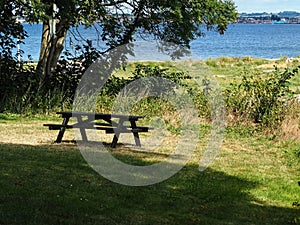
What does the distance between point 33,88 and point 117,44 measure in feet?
7.94

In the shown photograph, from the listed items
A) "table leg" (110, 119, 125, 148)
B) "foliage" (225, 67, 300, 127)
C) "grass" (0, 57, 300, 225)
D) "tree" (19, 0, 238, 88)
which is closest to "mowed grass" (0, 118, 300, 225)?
"grass" (0, 57, 300, 225)

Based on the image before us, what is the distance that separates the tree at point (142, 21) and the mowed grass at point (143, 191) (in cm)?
479

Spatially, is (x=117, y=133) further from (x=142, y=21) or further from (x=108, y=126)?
(x=142, y=21)

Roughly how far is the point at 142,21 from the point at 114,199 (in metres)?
9.29

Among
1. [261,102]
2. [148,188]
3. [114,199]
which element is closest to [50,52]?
[261,102]

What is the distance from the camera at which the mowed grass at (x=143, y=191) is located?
19.7 feet

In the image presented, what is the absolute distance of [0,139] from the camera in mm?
10617

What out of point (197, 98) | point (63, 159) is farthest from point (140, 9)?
point (63, 159)

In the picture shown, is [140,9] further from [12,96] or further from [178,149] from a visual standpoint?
[178,149]

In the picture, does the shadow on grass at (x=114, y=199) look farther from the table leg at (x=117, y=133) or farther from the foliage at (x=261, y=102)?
the foliage at (x=261, y=102)

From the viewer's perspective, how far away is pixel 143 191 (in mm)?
7125

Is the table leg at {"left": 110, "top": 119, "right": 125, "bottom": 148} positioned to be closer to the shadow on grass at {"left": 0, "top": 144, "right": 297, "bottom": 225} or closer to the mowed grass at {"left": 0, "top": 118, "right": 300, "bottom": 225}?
the mowed grass at {"left": 0, "top": 118, "right": 300, "bottom": 225}

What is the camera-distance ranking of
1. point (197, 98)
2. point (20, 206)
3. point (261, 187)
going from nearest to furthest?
point (20, 206) → point (261, 187) → point (197, 98)

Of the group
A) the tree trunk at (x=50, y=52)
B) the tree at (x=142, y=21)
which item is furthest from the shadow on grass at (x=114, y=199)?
the tree trunk at (x=50, y=52)
